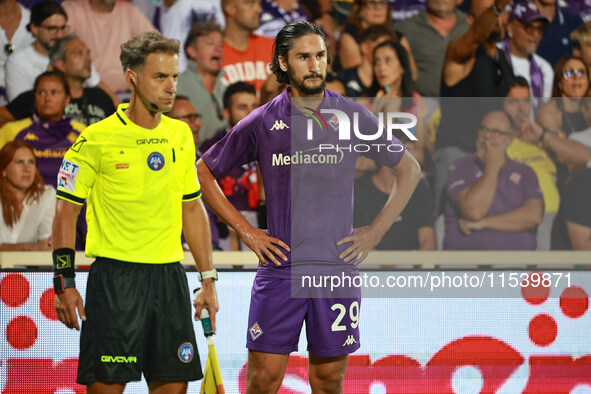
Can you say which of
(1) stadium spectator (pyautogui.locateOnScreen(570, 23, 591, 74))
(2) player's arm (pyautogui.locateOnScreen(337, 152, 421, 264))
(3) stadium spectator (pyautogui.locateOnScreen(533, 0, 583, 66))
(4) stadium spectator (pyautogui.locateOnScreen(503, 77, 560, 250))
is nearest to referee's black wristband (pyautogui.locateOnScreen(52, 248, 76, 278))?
(2) player's arm (pyautogui.locateOnScreen(337, 152, 421, 264))

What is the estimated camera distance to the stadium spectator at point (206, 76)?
607cm

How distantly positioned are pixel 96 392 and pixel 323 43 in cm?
190

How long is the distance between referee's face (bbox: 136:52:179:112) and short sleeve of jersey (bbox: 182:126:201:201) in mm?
213

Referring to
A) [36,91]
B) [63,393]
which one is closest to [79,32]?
[36,91]

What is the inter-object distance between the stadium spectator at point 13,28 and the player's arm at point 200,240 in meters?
3.23

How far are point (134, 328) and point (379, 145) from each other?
4.77 feet

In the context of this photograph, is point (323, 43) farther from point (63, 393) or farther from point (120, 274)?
point (63, 393)

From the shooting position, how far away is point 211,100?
239 inches

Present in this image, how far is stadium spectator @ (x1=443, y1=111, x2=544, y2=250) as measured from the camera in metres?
5.89

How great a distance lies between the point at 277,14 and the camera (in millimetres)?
6250

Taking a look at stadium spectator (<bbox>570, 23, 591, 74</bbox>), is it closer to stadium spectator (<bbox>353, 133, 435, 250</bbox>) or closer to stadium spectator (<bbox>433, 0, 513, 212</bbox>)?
stadium spectator (<bbox>433, 0, 513, 212</bbox>)

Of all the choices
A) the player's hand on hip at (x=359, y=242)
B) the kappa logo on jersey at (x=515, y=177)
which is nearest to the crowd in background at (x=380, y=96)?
the kappa logo on jersey at (x=515, y=177)

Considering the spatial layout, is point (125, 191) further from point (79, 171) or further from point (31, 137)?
point (31, 137)

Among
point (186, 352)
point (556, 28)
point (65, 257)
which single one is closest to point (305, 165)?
point (186, 352)
